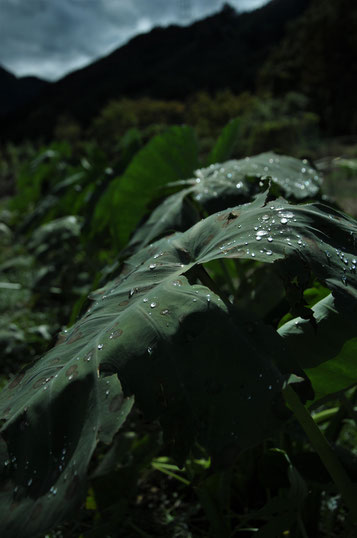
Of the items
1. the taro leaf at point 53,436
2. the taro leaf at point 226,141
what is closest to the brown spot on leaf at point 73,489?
the taro leaf at point 53,436

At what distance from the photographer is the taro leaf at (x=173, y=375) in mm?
515

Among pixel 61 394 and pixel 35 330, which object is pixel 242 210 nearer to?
pixel 61 394

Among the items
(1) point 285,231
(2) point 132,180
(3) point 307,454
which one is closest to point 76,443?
(1) point 285,231

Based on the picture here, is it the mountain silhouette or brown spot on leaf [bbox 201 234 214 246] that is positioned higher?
the mountain silhouette

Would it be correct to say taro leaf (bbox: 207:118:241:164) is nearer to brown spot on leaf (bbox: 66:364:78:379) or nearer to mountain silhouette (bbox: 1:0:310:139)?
brown spot on leaf (bbox: 66:364:78:379)

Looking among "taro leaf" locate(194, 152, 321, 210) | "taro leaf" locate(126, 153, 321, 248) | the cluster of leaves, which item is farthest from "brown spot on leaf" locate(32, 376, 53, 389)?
the cluster of leaves

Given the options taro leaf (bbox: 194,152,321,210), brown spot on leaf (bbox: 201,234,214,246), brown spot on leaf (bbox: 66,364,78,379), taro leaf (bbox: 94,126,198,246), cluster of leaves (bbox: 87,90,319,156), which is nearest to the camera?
brown spot on leaf (bbox: 66,364,78,379)

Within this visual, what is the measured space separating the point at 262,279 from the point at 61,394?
75 cm

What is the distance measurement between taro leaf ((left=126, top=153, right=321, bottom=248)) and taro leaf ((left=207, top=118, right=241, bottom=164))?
420 millimetres

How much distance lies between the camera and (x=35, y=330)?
7.50 feet

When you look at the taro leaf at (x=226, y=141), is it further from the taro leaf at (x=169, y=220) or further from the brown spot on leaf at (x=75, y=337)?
the brown spot on leaf at (x=75, y=337)

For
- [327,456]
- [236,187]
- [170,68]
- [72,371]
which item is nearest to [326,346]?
[327,456]

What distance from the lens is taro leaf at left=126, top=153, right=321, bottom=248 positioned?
42.6 inches

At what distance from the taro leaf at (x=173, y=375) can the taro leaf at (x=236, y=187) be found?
409mm
